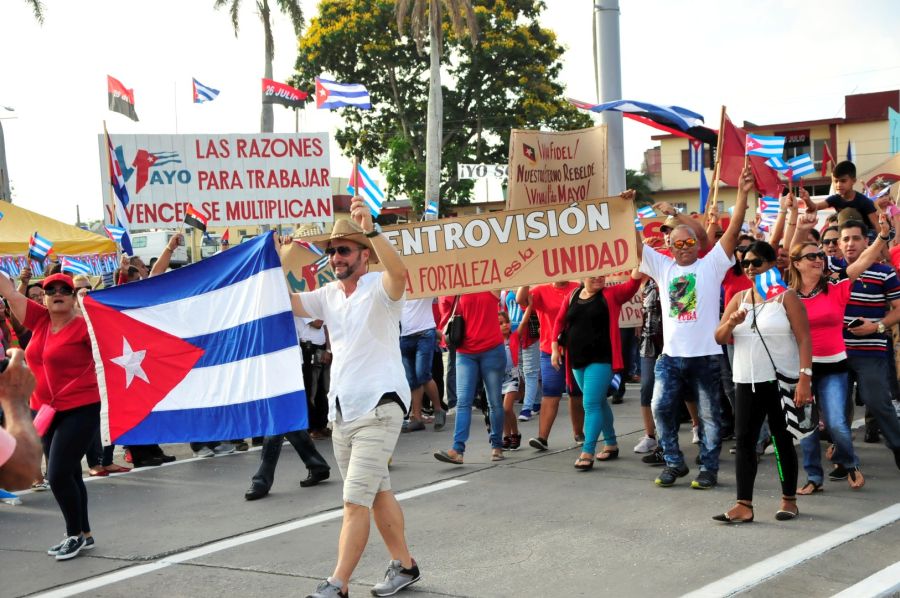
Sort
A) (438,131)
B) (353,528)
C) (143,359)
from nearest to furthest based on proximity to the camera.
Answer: (353,528) → (143,359) → (438,131)

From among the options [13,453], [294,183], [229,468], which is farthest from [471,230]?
[294,183]

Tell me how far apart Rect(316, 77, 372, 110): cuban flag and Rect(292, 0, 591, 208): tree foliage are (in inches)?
623

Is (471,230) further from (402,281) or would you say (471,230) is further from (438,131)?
(438,131)

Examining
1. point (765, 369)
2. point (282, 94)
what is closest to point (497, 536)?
point (765, 369)

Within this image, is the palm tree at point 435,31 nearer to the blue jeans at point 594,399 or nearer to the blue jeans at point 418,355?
the blue jeans at point 418,355

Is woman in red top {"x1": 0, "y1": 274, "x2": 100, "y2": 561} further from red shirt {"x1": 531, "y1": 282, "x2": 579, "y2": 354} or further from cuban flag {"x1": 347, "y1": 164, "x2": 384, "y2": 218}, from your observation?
cuban flag {"x1": 347, "y1": 164, "x2": 384, "y2": 218}

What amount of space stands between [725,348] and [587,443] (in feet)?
7.10

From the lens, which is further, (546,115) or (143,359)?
(546,115)

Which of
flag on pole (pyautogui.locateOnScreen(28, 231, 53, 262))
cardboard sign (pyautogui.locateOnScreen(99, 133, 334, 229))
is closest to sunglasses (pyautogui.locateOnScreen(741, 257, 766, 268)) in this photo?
cardboard sign (pyautogui.locateOnScreen(99, 133, 334, 229))

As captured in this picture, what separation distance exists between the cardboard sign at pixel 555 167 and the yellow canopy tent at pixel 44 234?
39.4 feet

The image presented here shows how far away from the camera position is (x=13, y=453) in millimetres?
3420

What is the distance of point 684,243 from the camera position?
7.93 m

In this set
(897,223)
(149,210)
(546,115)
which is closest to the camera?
Answer: (897,223)

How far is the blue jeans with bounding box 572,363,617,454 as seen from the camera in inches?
349
